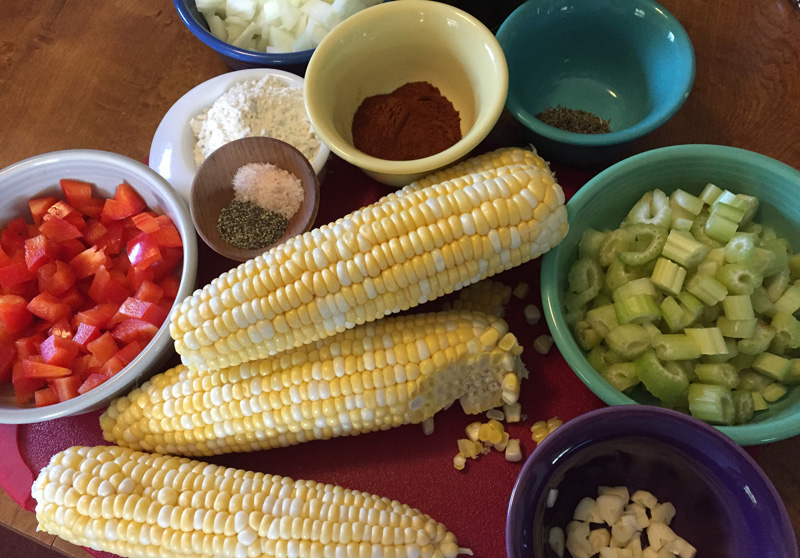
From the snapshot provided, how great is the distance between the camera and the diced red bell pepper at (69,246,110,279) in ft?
3.67

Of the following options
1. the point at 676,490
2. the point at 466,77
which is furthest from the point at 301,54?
the point at 676,490

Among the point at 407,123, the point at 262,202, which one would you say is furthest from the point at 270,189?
the point at 407,123

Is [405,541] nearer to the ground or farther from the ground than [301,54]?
nearer to the ground

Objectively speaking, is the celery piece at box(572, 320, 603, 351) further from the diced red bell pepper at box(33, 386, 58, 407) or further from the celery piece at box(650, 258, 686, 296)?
the diced red bell pepper at box(33, 386, 58, 407)

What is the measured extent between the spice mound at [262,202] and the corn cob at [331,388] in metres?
0.25

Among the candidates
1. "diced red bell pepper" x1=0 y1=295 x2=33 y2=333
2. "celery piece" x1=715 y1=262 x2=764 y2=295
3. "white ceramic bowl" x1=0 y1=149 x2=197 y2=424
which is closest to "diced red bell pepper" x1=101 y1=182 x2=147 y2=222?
"white ceramic bowl" x1=0 y1=149 x2=197 y2=424

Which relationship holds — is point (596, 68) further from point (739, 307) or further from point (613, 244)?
point (739, 307)

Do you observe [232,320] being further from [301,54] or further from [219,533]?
[301,54]

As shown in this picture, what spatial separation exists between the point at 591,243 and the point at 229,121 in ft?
2.40

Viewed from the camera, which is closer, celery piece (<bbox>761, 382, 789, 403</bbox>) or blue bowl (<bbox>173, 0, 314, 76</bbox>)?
celery piece (<bbox>761, 382, 789, 403</bbox>)

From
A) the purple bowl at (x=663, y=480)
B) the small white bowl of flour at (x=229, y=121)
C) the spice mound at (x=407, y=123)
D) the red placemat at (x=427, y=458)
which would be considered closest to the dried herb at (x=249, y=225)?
the small white bowl of flour at (x=229, y=121)

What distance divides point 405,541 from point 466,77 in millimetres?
838

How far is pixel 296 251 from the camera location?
2.98ft

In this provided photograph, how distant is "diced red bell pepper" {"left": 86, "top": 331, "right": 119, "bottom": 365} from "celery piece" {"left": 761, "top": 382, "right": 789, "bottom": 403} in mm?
1123
